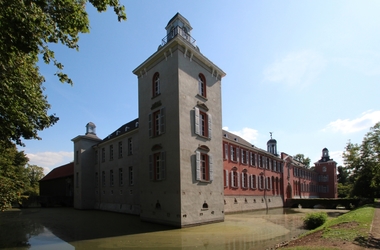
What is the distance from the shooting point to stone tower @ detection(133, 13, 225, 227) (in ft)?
54.6

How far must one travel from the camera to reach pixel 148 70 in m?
20.6

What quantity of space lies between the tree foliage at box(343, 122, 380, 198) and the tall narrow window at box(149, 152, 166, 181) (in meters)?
20.2

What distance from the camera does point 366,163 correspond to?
28.8 m

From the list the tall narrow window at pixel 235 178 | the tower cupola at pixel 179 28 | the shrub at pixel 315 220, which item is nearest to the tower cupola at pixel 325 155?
the tall narrow window at pixel 235 178

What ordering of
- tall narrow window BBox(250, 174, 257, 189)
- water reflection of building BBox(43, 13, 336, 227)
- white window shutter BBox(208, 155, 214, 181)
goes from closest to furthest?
water reflection of building BBox(43, 13, 336, 227), white window shutter BBox(208, 155, 214, 181), tall narrow window BBox(250, 174, 257, 189)

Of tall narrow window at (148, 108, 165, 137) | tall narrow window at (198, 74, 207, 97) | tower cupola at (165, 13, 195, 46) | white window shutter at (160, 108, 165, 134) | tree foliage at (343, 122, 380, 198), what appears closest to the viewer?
white window shutter at (160, 108, 165, 134)

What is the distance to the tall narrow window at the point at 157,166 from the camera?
687 inches

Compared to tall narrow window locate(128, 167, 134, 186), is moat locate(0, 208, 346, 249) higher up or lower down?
lower down

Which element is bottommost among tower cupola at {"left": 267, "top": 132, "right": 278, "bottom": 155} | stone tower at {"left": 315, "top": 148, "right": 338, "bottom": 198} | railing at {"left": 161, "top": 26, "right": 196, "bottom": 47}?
stone tower at {"left": 315, "top": 148, "right": 338, "bottom": 198}

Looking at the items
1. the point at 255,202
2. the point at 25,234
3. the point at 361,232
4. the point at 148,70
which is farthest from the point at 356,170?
the point at 25,234

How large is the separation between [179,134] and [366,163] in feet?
80.3

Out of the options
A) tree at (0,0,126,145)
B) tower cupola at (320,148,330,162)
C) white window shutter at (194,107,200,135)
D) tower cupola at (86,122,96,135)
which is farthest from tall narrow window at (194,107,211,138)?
tower cupola at (320,148,330,162)

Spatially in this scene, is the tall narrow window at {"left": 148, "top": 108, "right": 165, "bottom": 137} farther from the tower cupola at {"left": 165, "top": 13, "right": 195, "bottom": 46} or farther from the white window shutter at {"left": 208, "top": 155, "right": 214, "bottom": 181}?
the tower cupola at {"left": 165, "top": 13, "right": 195, "bottom": 46}

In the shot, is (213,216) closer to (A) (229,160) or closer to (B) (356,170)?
(A) (229,160)
